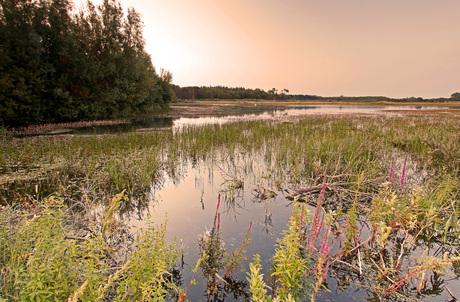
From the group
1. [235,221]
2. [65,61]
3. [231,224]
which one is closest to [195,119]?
[65,61]

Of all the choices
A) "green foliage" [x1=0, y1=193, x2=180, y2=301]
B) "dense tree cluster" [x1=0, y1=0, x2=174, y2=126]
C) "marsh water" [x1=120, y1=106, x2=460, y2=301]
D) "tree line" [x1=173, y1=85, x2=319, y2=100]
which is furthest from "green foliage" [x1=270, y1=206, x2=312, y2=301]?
"tree line" [x1=173, y1=85, x2=319, y2=100]

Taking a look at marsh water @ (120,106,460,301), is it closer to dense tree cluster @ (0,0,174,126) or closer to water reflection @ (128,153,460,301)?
water reflection @ (128,153,460,301)

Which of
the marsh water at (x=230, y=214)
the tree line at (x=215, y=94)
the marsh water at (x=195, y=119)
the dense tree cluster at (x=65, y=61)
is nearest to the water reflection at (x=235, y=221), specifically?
the marsh water at (x=230, y=214)

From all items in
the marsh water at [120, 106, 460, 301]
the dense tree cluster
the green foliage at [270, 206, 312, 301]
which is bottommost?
the marsh water at [120, 106, 460, 301]

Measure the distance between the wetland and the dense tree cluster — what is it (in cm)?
1460

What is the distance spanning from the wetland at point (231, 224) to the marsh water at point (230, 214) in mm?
24

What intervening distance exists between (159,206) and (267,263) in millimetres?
3240

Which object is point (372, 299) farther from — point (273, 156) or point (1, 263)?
point (273, 156)

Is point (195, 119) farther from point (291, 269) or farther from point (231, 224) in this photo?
point (291, 269)

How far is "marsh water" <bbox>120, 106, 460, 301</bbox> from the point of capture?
112 inches

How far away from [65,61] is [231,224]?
27.0 meters

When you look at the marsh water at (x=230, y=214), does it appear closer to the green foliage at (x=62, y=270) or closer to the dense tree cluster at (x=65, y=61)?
the green foliage at (x=62, y=270)

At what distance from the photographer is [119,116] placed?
30.0m

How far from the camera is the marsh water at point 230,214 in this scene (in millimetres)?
2842
